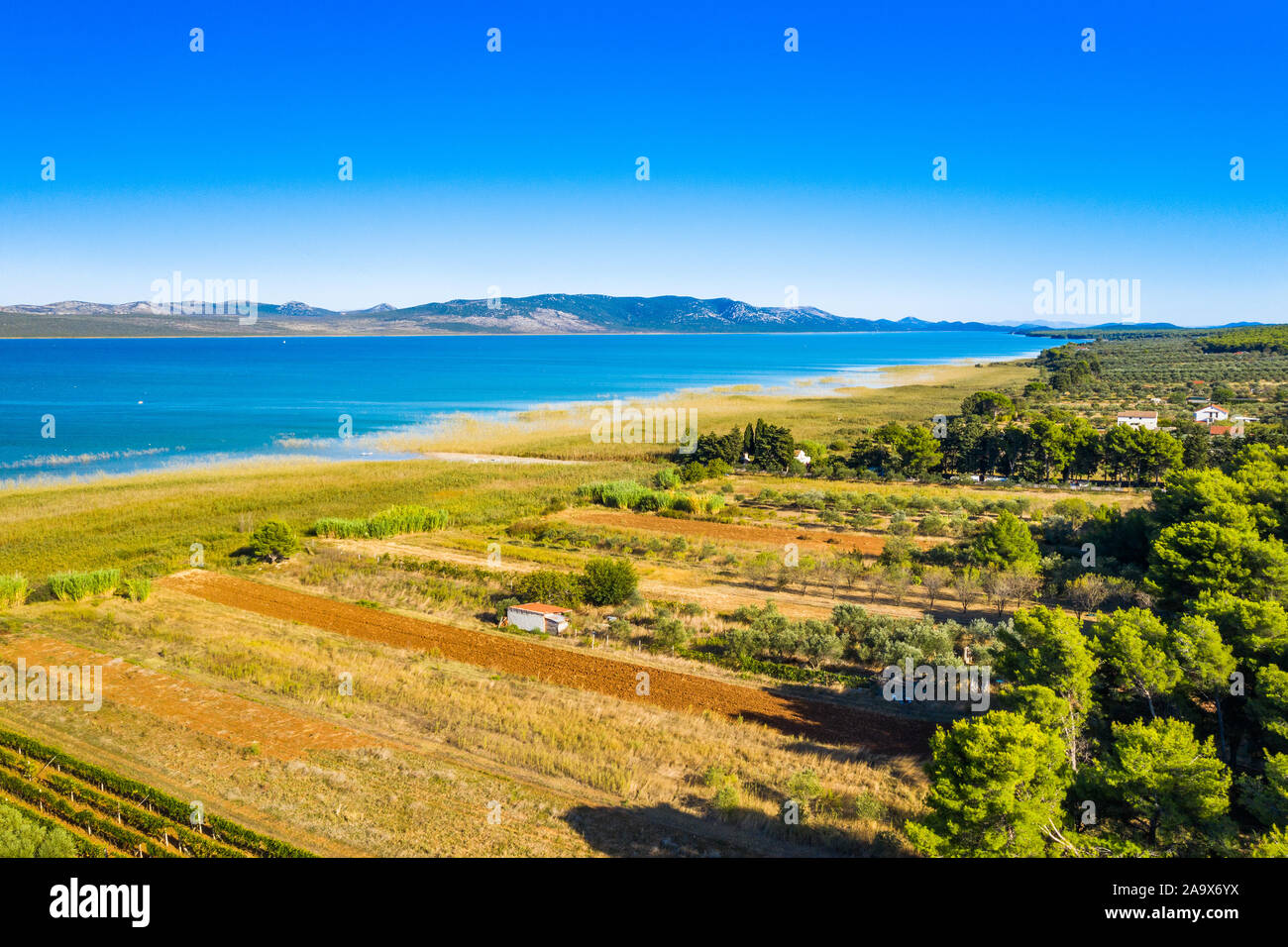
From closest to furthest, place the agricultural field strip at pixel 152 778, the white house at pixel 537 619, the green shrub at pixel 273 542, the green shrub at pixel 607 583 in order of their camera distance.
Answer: the agricultural field strip at pixel 152 778 → the white house at pixel 537 619 → the green shrub at pixel 607 583 → the green shrub at pixel 273 542

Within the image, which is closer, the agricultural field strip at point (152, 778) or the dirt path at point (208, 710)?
the agricultural field strip at point (152, 778)

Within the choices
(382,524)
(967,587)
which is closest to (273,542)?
(382,524)

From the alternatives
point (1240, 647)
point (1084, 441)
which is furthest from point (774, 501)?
point (1240, 647)

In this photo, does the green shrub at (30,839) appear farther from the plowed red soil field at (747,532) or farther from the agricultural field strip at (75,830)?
the plowed red soil field at (747,532)

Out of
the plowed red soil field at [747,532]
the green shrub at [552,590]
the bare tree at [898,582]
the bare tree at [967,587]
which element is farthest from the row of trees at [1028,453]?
the green shrub at [552,590]

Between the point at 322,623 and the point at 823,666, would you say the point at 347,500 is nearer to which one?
the point at 322,623

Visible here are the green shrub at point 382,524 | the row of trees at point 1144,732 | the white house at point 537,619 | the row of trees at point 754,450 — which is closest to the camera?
the row of trees at point 1144,732

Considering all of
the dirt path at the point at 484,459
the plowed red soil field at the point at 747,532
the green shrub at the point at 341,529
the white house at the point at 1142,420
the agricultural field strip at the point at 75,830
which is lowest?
the agricultural field strip at the point at 75,830
